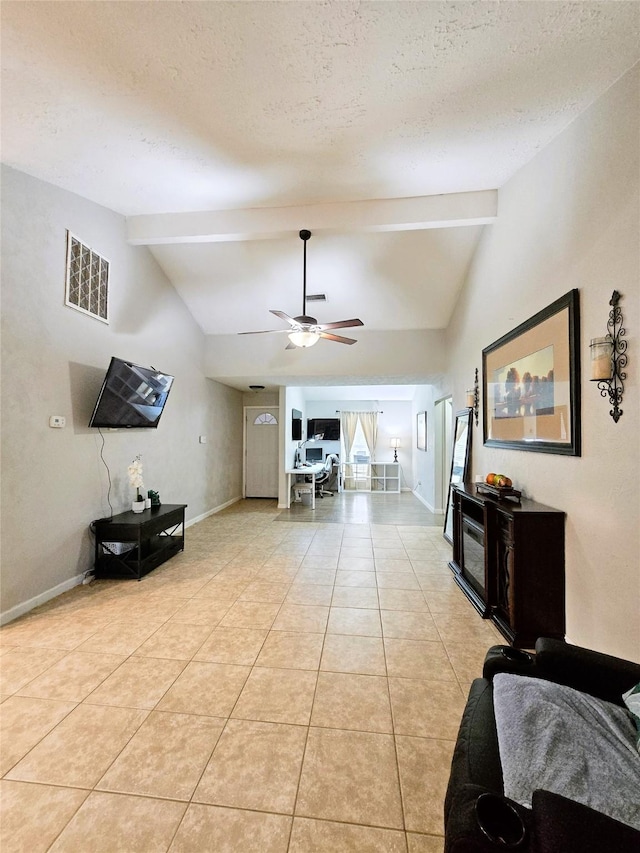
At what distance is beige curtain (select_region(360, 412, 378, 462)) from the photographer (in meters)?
9.70

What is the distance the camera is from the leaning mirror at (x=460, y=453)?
4195mm

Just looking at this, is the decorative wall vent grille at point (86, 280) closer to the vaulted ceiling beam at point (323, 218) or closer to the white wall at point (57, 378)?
the white wall at point (57, 378)

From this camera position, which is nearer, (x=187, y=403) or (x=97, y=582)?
(x=97, y=582)

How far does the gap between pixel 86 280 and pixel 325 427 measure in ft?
23.3

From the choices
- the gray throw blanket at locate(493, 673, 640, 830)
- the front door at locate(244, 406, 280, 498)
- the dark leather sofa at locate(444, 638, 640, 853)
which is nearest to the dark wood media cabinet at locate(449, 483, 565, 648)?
the dark leather sofa at locate(444, 638, 640, 853)

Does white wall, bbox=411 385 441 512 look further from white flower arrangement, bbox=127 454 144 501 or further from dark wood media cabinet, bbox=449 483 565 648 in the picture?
white flower arrangement, bbox=127 454 144 501

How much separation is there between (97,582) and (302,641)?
2.20m

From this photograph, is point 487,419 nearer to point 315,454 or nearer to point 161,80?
point 161,80

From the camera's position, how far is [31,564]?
2.76 metres

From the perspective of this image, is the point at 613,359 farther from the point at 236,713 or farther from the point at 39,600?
the point at 39,600

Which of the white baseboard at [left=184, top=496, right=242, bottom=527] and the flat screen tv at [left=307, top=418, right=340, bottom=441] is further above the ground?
the flat screen tv at [left=307, top=418, right=340, bottom=441]

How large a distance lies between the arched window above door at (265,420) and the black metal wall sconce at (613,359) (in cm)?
642

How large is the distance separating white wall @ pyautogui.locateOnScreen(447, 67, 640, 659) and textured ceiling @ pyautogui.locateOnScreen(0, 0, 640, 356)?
250 mm

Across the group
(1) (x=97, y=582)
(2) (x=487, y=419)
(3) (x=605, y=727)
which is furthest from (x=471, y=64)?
(1) (x=97, y=582)
